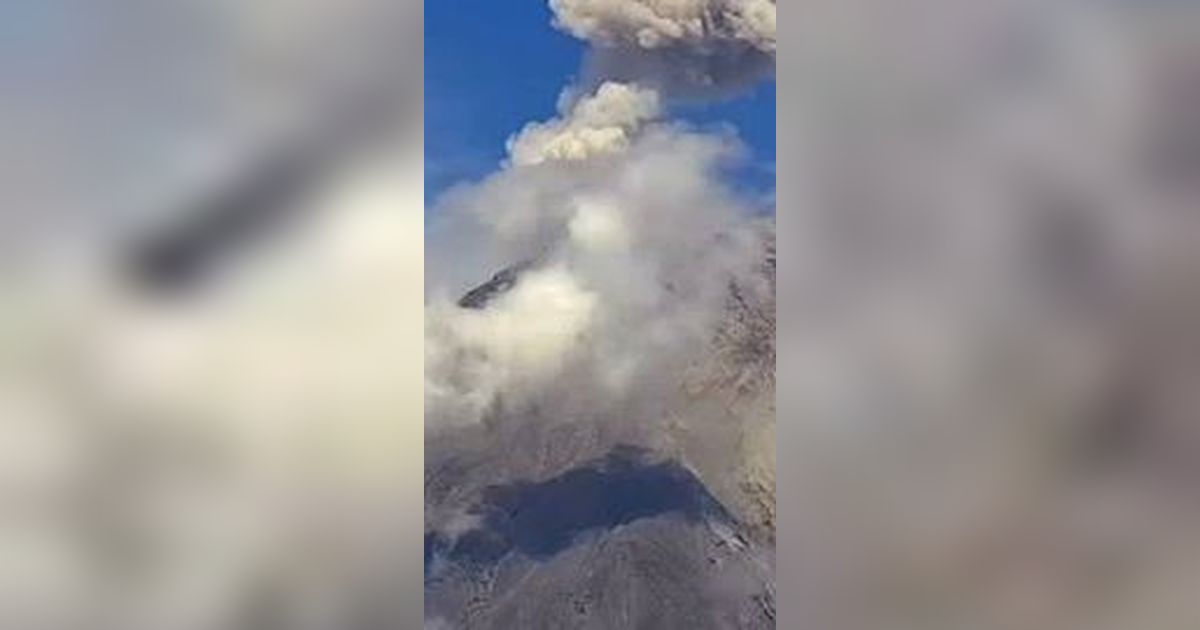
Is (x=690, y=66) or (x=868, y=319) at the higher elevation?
(x=690, y=66)

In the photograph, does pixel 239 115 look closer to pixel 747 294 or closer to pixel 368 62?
pixel 368 62

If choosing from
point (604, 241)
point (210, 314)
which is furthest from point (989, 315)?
point (210, 314)

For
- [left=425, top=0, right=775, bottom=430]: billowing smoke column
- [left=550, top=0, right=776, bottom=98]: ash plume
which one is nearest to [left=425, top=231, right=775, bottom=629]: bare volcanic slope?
[left=425, top=0, right=775, bottom=430]: billowing smoke column

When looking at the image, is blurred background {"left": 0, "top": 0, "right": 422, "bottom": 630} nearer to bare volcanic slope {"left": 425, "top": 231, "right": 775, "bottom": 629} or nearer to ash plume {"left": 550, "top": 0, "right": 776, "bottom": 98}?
bare volcanic slope {"left": 425, "top": 231, "right": 775, "bottom": 629}

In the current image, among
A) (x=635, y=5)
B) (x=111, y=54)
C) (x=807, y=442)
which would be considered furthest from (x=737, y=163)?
(x=111, y=54)

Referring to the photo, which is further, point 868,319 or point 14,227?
point 868,319

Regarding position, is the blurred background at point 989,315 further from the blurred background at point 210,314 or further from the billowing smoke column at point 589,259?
the blurred background at point 210,314
